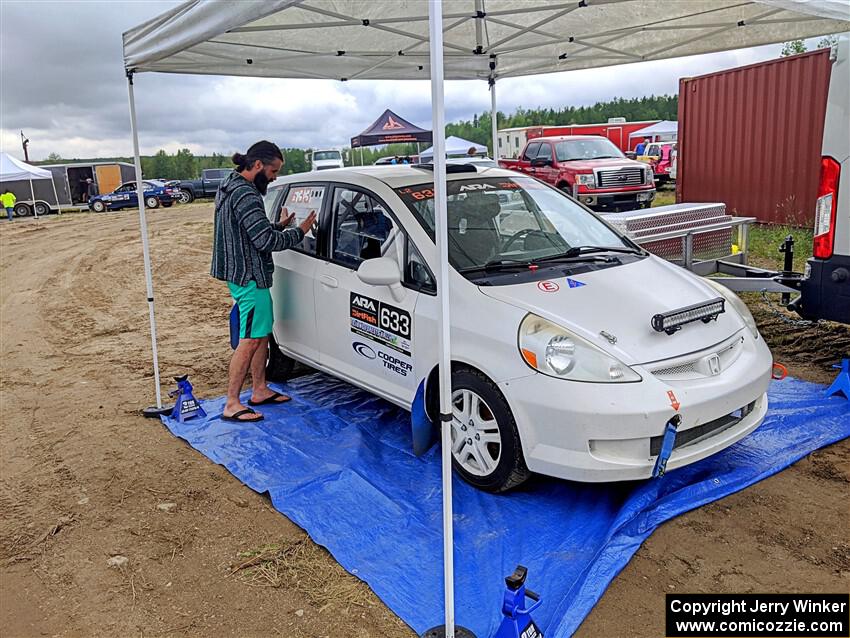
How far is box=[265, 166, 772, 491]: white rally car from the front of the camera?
10.5ft

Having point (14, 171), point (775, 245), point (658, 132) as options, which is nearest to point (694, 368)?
point (775, 245)

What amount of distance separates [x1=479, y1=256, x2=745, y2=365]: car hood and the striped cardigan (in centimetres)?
177

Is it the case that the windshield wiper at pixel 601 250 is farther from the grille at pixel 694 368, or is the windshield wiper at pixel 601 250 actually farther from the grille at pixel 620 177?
the grille at pixel 620 177

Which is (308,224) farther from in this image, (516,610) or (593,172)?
(593,172)

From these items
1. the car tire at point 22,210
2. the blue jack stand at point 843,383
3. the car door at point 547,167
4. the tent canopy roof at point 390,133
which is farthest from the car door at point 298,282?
the car tire at point 22,210

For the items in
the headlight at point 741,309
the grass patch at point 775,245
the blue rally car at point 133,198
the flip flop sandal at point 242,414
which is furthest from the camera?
the blue rally car at point 133,198

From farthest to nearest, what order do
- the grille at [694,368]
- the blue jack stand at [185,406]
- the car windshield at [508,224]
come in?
the blue jack stand at [185,406], the car windshield at [508,224], the grille at [694,368]

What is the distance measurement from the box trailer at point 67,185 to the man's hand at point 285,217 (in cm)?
Answer: 3446

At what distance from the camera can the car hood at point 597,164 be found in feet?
50.3

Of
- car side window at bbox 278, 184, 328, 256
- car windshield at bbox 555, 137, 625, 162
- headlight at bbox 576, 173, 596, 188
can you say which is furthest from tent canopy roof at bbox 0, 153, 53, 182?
car side window at bbox 278, 184, 328, 256

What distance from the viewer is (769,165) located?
12.3m

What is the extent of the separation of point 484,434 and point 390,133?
80.7 ft

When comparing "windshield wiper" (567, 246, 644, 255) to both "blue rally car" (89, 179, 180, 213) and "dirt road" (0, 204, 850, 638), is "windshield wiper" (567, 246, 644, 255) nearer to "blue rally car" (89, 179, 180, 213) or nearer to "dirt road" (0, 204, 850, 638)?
"dirt road" (0, 204, 850, 638)

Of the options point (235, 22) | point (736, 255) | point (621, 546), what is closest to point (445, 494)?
point (621, 546)
